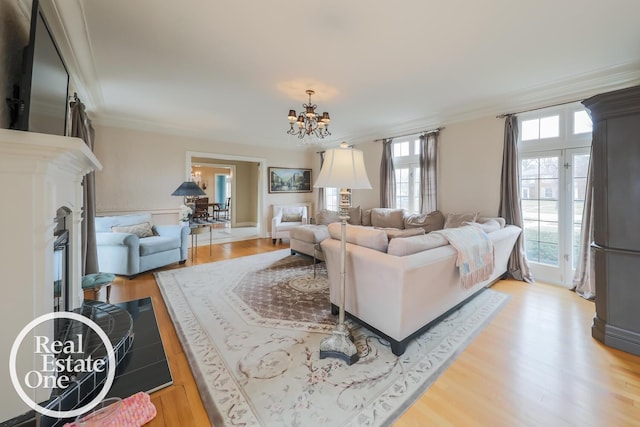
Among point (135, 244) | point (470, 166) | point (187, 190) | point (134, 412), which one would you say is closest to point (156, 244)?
point (135, 244)

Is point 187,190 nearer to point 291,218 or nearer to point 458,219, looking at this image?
point 291,218

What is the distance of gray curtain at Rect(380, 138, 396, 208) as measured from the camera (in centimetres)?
558

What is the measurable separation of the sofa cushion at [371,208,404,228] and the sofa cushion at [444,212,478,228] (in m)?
0.90

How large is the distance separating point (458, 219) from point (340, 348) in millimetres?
3201

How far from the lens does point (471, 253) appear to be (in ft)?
7.95

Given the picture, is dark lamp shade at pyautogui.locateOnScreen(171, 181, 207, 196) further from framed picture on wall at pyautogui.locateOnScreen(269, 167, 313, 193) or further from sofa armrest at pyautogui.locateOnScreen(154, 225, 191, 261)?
framed picture on wall at pyautogui.locateOnScreen(269, 167, 313, 193)

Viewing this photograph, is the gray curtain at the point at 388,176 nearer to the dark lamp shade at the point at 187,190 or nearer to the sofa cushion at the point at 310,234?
the sofa cushion at the point at 310,234

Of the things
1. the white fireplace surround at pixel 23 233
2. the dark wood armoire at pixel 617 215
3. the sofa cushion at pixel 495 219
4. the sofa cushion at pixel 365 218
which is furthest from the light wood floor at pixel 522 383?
the sofa cushion at pixel 365 218

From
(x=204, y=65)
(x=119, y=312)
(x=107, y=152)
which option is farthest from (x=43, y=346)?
(x=107, y=152)

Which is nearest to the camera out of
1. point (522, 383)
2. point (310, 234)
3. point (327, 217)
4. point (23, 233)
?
point (23, 233)

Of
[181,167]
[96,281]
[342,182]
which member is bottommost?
[96,281]

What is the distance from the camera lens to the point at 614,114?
82.4 inches

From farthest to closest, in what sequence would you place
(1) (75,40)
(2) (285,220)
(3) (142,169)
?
(2) (285,220) < (3) (142,169) < (1) (75,40)

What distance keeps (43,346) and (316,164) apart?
22.6 feet
